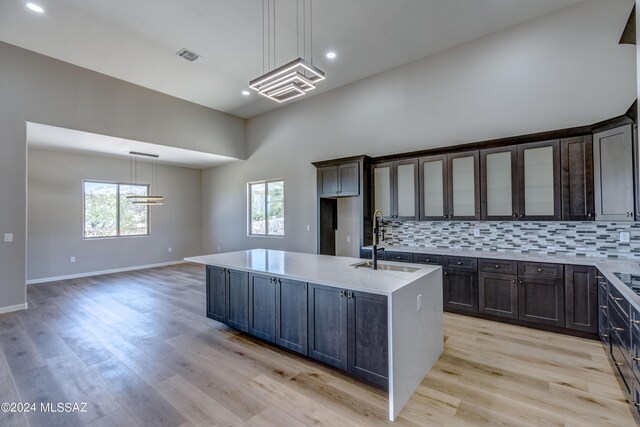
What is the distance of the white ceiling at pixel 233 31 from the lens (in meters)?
3.63

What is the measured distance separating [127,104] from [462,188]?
6337 mm

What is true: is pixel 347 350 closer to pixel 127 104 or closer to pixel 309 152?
pixel 309 152

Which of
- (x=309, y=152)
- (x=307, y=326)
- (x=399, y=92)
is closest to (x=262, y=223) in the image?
(x=309, y=152)

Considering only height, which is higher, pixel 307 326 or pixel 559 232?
pixel 559 232

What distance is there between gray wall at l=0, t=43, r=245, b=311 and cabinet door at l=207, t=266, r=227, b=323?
3.36 metres

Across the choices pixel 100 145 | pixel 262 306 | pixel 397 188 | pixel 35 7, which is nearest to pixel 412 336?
pixel 262 306

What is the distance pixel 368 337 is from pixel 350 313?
23cm

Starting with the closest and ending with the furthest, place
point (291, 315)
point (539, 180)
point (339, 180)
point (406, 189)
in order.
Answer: point (291, 315), point (539, 180), point (406, 189), point (339, 180)

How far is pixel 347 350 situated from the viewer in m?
2.37

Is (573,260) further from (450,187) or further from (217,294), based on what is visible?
(217,294)

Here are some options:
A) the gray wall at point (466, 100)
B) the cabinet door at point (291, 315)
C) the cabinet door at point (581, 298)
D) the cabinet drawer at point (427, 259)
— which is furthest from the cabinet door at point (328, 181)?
the cabinet door at point (581, 298)

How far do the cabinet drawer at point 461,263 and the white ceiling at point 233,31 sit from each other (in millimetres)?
3265

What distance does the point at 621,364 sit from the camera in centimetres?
224

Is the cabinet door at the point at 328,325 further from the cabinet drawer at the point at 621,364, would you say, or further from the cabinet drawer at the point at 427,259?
the cabinet drawer at the point at 427,259
